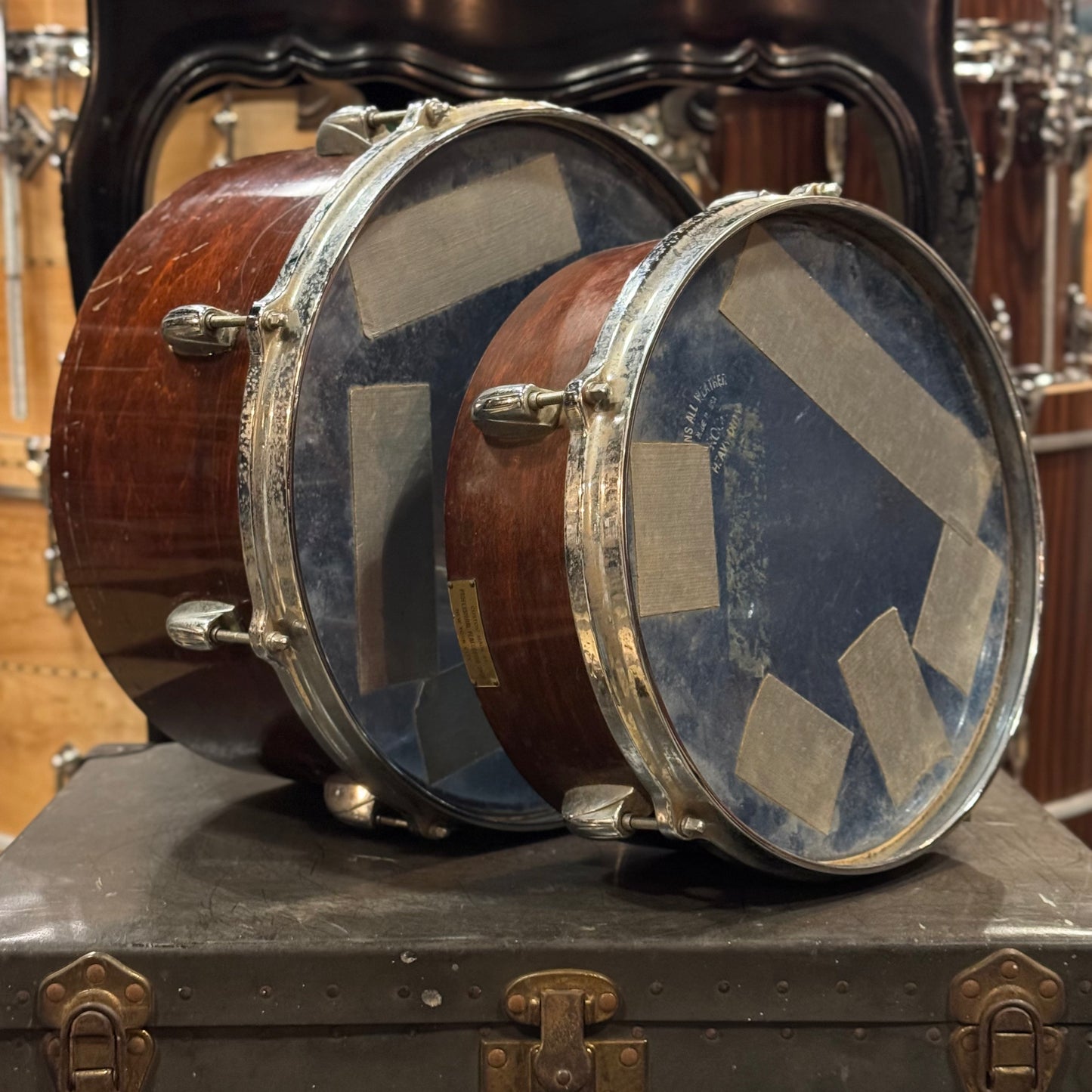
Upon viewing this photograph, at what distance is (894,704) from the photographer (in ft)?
4.65

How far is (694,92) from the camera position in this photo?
8.09 ft

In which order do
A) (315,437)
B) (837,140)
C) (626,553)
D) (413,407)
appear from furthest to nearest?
1. (837,140)
2. (413,407)
3. (315,437)
4. (626,553)

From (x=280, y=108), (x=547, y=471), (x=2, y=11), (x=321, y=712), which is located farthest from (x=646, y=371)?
(x=2, y=11)

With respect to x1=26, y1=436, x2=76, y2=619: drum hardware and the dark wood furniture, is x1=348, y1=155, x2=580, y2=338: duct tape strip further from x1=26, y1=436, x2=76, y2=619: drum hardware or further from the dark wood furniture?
x1=26, y1=436, x2=76, y2=619: drum hardware

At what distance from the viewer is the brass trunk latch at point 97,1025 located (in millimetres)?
1217

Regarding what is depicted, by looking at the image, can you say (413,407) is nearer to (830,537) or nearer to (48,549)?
(830,537)

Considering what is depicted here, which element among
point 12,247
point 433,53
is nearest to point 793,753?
point 433,53

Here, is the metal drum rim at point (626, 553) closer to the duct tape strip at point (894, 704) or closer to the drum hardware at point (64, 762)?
the duct tape strip at point (894, 704)

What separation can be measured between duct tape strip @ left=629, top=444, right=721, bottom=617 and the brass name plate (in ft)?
0.55

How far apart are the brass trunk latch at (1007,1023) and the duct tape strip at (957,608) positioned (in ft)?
1.06

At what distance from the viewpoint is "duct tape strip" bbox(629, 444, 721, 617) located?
1.21m

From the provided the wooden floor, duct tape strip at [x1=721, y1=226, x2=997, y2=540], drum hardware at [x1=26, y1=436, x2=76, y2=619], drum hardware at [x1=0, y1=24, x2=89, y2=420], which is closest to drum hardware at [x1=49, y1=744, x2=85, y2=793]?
the wooden floor

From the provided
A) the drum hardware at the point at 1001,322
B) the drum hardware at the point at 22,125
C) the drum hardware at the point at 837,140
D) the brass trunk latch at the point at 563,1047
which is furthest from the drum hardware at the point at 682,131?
the brass trunk latch at the point at 563,1047

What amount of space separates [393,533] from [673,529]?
28 cm
